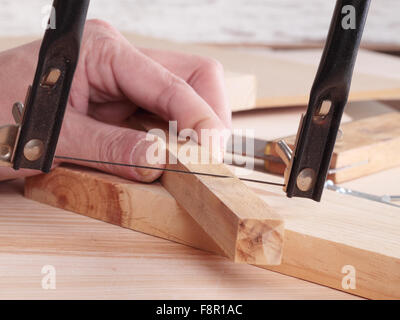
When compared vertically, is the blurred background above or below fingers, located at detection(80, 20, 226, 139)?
above

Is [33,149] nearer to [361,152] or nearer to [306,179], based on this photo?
[306,179]

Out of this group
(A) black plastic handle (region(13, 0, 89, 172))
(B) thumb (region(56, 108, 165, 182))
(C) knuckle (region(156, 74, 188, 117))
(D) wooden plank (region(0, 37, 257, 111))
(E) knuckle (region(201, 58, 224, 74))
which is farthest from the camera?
(D) wooden plank (region(0, 37, 257, 111))

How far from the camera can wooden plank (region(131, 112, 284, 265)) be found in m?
0.50

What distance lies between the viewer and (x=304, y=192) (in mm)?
512

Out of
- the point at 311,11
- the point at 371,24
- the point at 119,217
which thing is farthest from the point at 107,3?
the point at 119,217

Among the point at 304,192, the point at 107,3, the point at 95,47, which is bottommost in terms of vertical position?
the point at 304,192

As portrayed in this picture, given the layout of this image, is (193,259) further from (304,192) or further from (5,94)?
(5,94)

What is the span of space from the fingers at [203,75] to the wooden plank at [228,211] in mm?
186

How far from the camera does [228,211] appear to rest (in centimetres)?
52

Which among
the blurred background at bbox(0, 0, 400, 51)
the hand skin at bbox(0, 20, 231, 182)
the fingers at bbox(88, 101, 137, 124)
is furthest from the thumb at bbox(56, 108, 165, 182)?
the blurred background at bbox(0, 0, 400, 51)

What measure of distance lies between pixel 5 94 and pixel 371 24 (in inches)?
65.5

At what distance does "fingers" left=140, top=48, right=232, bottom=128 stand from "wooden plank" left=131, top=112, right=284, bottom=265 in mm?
186

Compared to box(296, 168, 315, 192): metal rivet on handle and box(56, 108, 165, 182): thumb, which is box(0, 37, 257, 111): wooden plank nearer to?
box(56, 108, 165, 182): thumb

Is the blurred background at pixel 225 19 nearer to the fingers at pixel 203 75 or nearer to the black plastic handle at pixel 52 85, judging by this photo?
the fingers at pixel 203 75
